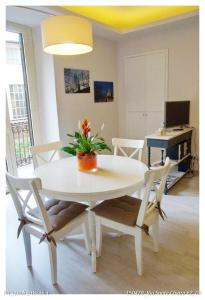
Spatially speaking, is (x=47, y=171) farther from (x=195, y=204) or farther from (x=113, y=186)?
(x=195, y=204)

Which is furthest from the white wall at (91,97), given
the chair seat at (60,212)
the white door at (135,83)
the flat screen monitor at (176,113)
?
the chair seat at (60,212)

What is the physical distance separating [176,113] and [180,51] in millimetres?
1105

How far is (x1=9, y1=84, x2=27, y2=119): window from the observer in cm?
342

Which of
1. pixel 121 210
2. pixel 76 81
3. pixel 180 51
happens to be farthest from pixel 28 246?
pixel 180 51

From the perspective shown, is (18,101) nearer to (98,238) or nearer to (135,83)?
(135,83)

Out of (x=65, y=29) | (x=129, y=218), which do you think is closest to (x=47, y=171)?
(x=129, y=218)

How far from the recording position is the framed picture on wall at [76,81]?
142 inches

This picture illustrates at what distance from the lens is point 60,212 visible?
72.3 inches

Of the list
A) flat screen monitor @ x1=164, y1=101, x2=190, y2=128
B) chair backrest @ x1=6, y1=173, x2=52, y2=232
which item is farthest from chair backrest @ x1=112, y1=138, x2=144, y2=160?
chair backrest @ x1=6, y1=173, x2=52, y2=232

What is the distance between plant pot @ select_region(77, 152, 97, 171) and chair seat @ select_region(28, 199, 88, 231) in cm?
33

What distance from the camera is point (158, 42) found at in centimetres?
403

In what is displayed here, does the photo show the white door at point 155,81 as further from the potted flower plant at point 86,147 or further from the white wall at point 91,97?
the potted flower plant at point 86,147

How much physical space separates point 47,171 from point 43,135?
1.87m

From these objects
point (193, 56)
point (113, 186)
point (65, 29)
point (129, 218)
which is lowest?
point (129, 218)
